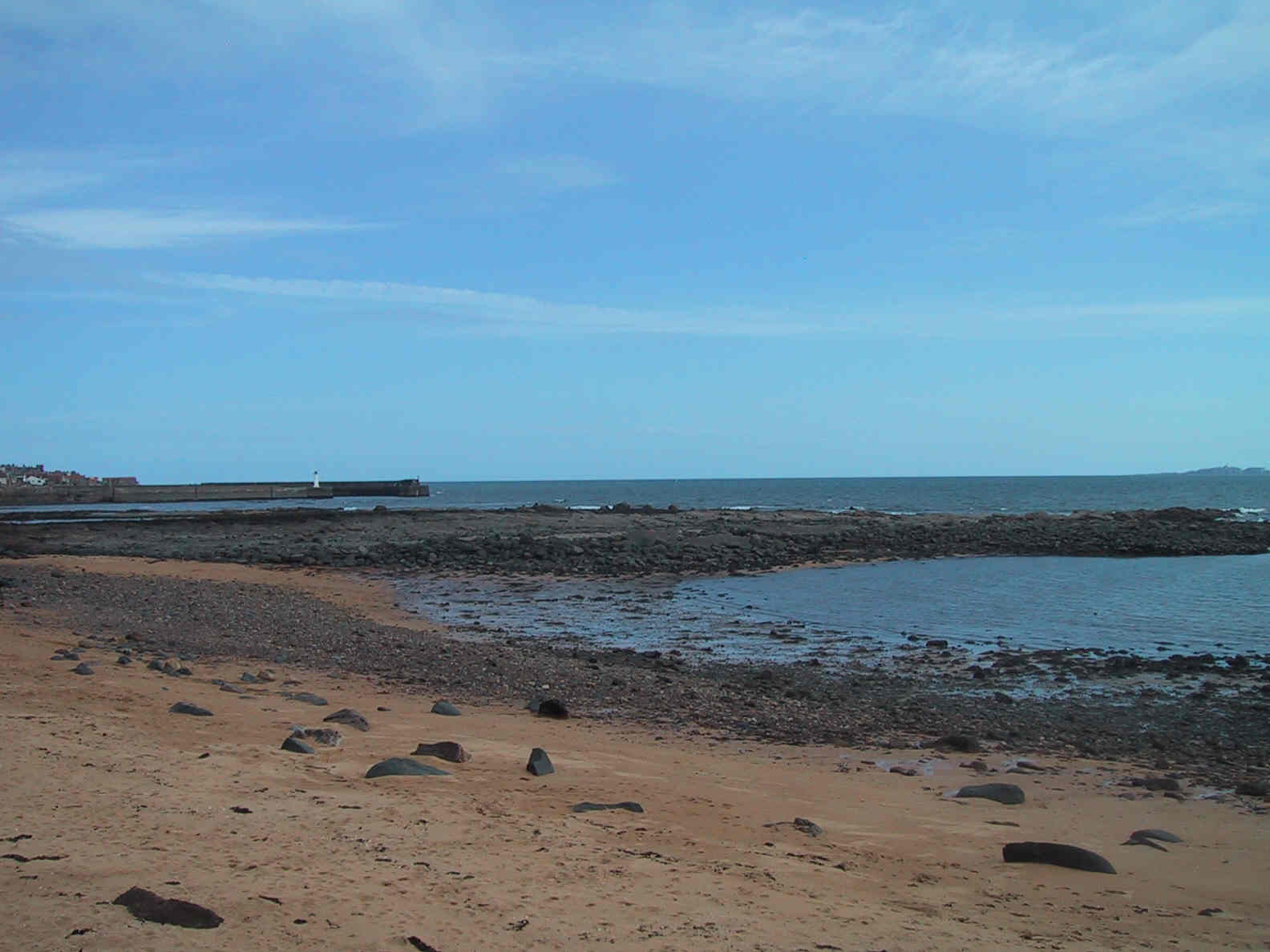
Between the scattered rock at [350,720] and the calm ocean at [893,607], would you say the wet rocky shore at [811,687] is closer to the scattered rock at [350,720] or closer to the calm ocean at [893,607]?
the calm ocean at [893,607]

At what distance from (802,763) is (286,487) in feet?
339

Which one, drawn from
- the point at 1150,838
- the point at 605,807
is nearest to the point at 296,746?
the point at 605,807

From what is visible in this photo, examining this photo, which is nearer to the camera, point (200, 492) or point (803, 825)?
point (803, 825)

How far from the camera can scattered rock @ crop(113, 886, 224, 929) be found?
459 centimetres

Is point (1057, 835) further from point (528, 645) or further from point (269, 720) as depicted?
point (528, 645)

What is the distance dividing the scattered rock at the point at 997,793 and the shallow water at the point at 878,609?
778 cm

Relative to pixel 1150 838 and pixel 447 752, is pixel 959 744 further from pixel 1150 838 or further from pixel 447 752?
pixel 447 752

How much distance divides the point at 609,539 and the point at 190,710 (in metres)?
31.2

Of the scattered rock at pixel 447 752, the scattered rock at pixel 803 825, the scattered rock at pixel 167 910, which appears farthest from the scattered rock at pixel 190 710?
the scattered rock at pixel 803 825

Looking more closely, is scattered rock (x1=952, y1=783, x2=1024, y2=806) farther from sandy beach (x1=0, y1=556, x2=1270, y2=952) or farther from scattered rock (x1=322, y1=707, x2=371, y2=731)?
scattered rock (x1=322, y1=707, x2=371, y2=731)

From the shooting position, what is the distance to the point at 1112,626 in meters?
20.2

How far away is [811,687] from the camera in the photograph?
13633mm

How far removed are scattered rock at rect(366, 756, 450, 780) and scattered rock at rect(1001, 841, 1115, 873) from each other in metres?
4.12

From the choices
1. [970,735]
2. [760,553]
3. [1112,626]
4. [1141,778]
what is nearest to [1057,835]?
[1141,778]
